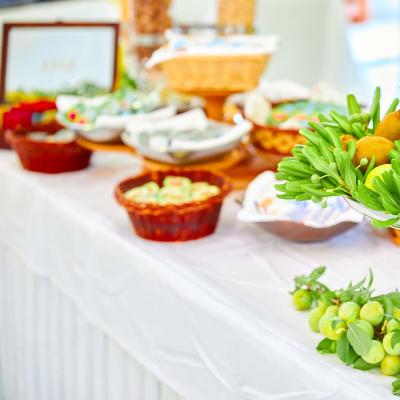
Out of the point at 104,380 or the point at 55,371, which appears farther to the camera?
the point at 55,371

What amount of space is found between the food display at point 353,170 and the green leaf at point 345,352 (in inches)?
6.4

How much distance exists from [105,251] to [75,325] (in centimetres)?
21

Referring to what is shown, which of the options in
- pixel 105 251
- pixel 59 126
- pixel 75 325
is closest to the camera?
pixel 105 251

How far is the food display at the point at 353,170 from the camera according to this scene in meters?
0.77

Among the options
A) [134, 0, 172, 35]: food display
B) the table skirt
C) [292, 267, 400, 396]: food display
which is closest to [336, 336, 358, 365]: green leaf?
[292, 267, 400, 396]: food display

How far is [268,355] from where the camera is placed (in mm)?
998

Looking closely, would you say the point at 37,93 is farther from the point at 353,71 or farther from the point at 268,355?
the point at 353,71

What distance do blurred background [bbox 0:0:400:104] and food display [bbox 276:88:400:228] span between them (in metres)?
3.51

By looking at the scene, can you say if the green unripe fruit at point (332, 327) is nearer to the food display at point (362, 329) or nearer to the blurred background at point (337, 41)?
the food display at point (362, 329)

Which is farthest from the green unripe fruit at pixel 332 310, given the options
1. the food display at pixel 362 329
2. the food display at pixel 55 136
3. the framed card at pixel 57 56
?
the framed card at pixel 57 56

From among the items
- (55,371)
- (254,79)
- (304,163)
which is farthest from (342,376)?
(254,79)

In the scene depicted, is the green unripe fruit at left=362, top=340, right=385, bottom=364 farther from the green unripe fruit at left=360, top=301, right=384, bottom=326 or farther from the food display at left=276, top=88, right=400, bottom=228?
the food display at left=276, top=88, right=400, bottom=228

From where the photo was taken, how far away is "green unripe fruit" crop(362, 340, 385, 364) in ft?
2.84

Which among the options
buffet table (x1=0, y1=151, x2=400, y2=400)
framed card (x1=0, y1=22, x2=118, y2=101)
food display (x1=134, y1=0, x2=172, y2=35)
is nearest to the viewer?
buffet table (x1=0, y1=151, x2=400, y2=400)
